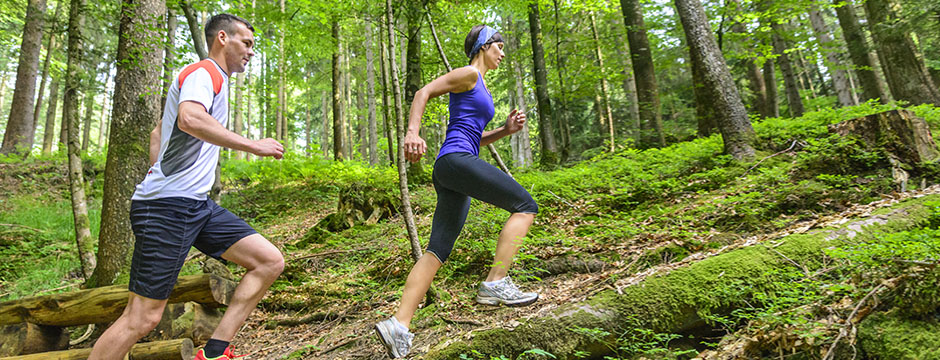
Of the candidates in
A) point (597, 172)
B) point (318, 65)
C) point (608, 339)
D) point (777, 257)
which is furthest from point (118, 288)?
point (318, 65)

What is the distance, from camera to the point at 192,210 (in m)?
2.51

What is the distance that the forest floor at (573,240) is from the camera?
3309 millimetres

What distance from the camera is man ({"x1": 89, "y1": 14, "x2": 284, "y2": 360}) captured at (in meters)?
2.35

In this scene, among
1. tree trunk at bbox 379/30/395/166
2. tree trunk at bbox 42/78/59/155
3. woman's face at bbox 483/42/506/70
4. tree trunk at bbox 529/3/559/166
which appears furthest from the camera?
tree trunk at bbox 42/78/59/155

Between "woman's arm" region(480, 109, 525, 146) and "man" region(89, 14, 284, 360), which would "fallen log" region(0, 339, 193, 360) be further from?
"woman's arm" region(480, 109, 525, 146)

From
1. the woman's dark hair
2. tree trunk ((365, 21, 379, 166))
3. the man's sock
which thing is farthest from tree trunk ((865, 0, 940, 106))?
tree trunk ((365, 21, 379, 166))

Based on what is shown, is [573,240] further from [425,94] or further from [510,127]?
[425,94]

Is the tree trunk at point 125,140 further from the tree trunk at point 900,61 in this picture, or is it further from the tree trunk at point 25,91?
the tree trunk at point 900,61

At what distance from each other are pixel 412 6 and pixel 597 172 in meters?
4.13

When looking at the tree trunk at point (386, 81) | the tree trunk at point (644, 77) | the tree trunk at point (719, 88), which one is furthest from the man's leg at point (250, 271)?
the tree trunk at point (644, 77)

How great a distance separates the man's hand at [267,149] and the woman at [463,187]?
725 millimetres

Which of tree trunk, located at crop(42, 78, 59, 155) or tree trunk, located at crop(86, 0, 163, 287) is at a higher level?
tree trunk, located at crop(42, 78, 59, 155)

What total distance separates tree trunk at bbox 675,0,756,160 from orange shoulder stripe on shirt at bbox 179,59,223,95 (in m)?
6.28

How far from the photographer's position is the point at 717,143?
693 cm
